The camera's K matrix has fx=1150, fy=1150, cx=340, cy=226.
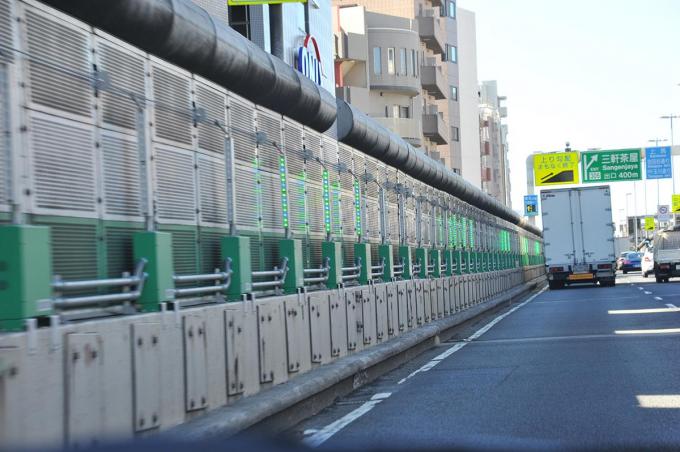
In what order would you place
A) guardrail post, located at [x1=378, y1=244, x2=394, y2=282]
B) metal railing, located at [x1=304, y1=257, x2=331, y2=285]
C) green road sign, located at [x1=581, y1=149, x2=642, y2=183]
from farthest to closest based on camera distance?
green road sign, located at [x1=581, y1=149, x2=642, y2=183], guardrail post, located at [x1=378, y1=244, x2=394, y2=282], metal railing, located at [x1=304, y1=257, x2=331, y2=285]

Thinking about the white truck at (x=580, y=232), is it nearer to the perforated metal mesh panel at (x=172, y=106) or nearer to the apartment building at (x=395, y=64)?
the apartment building at (x=395, y=64)

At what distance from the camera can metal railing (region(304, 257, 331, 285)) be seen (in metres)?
14.8

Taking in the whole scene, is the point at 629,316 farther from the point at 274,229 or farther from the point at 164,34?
the point at 164,34

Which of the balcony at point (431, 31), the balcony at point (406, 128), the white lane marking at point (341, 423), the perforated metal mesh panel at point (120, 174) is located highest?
the balcony at point (431, 31)

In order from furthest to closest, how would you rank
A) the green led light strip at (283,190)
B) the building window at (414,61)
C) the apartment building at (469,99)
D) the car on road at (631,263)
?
the apartment building at (469,99) → the car on road at (631,263) → the building window at (414,61) → the green led light strip at (283,190)

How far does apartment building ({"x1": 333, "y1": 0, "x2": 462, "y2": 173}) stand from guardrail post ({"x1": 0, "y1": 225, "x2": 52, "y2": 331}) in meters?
60.6

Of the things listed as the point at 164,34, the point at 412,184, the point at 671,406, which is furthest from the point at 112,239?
the point at 412,184

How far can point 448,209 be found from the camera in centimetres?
3278

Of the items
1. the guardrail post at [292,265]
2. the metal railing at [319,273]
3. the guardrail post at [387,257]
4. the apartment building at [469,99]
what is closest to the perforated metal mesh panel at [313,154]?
the metal railing at [319,273]

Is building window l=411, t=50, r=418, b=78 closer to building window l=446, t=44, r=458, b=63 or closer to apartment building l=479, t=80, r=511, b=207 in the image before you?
building window l=446, t=44, r=458, b=63

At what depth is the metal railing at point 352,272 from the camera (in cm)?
1708

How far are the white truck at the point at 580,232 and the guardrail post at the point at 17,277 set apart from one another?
45173mm

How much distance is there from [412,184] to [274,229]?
1286 cm

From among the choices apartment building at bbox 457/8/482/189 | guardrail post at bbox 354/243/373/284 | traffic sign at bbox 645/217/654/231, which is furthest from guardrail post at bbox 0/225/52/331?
traffic sign at bbox 645/217/654/231
